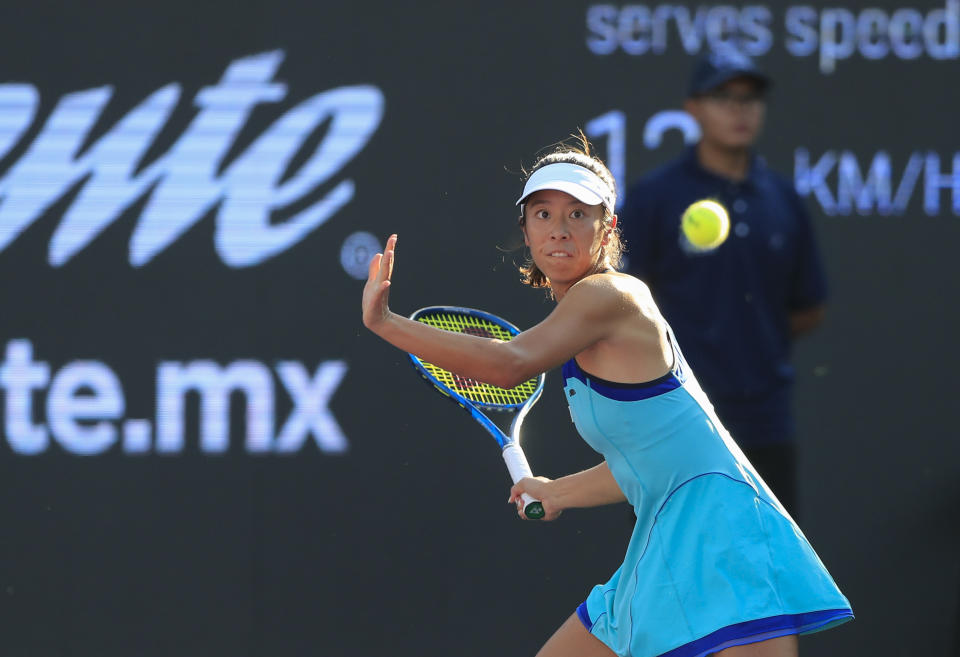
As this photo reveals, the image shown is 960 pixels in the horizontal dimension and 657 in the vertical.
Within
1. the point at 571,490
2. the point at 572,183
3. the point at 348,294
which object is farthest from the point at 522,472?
the point at 348,294

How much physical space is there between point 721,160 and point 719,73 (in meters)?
0.25

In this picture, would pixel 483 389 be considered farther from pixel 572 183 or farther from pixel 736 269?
pixel 736 269

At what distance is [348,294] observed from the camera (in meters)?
4.12

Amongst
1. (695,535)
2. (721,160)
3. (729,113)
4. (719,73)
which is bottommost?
(695,535)

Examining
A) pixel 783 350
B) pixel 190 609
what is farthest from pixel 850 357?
pixel 190 609

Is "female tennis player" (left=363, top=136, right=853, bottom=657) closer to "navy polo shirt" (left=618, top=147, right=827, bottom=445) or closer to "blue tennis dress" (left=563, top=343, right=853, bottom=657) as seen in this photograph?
"blue tennis dress" (left=563, top=343, right=853, bottom=657)

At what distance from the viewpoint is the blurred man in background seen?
361 centimetres

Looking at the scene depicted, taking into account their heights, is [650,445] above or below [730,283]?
below

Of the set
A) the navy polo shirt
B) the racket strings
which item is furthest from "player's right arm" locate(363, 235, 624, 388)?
the navy polo shirt

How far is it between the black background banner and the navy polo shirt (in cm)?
48

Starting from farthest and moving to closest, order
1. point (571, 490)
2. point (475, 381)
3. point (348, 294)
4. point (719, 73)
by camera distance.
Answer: point (348, 294) < point (719, 73) < point (475, 381) < point (571, 490)

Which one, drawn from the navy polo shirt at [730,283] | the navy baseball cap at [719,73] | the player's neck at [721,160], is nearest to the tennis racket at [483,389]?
the navy polo shirt at [730,283]

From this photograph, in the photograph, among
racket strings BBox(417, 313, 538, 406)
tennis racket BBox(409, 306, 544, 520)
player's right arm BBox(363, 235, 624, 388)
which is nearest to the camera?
player's right arm BBox(363, 235, 624, 388)

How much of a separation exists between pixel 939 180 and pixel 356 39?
190 centimetres
